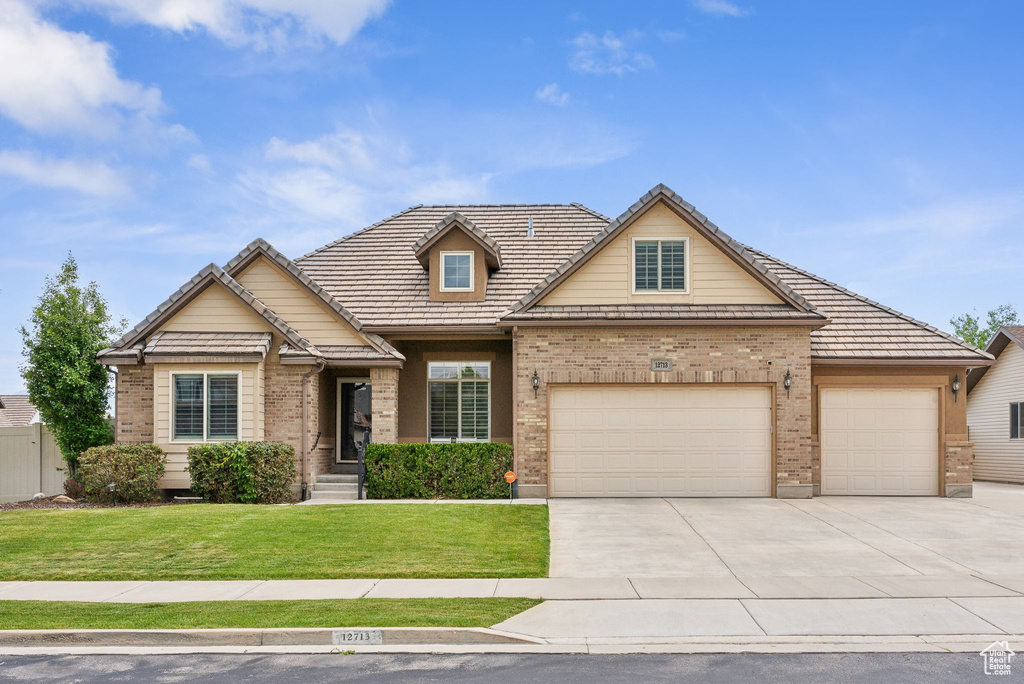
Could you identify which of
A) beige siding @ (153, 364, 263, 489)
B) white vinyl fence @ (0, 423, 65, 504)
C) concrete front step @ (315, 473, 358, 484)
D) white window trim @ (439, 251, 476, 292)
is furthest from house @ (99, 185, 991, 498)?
white vinyl fence @ (0, 423, 65, 504)

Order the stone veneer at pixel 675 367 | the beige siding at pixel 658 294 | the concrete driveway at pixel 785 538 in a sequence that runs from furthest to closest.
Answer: the beige siding at pixel 658 294 < the stone veneer at pixel 675 367 < the concrete driveway at pixel 785 538

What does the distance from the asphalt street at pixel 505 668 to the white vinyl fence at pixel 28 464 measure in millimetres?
14148

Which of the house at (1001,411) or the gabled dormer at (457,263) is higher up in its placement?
the gabled dormer at (457,263)

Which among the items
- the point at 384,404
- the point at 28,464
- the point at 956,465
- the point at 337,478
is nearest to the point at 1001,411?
the point at 956,465

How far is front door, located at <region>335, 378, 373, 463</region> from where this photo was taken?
20422mm

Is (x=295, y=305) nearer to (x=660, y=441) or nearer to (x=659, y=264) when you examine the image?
(x=659, y=264)

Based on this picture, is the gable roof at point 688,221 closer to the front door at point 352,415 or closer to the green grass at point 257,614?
the front door at point 352,415

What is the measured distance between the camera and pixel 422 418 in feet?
65.5

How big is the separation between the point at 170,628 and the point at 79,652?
819mm

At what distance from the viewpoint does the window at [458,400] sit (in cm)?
2000

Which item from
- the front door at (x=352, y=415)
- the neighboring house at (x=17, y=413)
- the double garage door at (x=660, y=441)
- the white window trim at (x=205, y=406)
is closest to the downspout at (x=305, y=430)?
the white window trim at (x=205, y=406)

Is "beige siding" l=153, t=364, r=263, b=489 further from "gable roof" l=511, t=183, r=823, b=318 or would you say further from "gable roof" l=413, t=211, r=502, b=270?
"gable roof" l=511, t=183, r=823, b=318

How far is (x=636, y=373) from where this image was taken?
17656 millimetres

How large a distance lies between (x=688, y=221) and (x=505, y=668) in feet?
41.3
